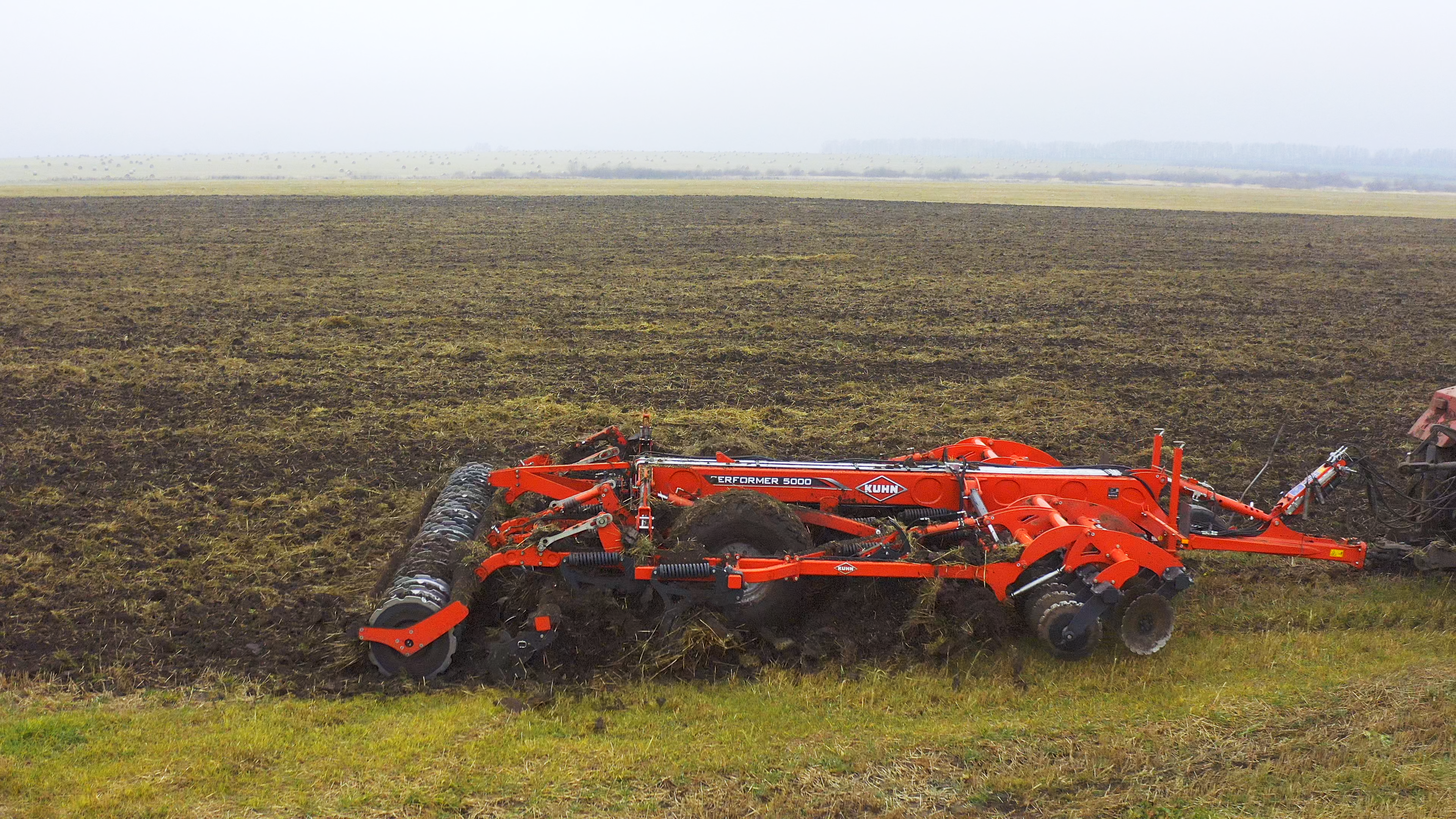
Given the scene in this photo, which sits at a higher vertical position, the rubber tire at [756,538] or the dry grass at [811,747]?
the rubber tire at [756,538]

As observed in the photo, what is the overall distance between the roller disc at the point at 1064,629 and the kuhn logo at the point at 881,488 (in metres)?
1.58

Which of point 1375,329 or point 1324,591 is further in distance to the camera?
point 1375,329

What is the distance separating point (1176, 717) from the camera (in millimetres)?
6336

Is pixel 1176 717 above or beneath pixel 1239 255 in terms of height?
beneath

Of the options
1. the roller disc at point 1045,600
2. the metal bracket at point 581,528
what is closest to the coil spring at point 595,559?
the metal bracket at point 581,528

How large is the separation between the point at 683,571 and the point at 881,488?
1.87 metres

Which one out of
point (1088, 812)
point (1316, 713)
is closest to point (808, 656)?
point (1088, 812)

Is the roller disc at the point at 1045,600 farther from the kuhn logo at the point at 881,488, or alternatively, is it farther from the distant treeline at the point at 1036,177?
the distant treeline at the point at 1036,177

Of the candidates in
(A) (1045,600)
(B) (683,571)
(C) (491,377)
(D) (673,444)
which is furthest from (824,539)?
(C) (491,377)

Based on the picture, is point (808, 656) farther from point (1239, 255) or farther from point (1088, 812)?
point (1239, 255)

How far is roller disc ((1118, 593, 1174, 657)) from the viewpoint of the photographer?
6957mm

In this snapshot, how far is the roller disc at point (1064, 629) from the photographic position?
676cm

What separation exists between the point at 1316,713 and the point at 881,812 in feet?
10.1

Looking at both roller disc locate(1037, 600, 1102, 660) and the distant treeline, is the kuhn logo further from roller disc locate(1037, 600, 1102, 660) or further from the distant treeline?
the distant treeline
